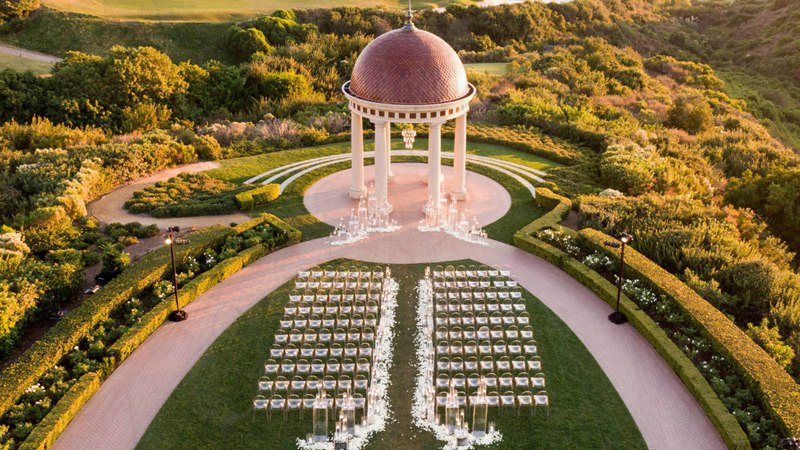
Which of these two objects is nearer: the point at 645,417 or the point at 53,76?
the point at 645,417

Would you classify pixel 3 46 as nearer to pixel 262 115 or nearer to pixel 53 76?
pixel 53 76

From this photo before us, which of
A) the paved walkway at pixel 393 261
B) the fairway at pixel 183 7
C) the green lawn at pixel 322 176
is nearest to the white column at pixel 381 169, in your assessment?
the paved walkway at pixel 393 261

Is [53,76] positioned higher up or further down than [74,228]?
higher up

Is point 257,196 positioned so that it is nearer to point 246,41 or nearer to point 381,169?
point 381,169

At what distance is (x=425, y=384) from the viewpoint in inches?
1117

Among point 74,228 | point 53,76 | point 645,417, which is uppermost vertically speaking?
point 53,76

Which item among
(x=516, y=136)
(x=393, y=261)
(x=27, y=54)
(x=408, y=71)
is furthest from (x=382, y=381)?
(x=27, y=54)

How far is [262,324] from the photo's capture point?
32.4m

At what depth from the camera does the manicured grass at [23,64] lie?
77.1m

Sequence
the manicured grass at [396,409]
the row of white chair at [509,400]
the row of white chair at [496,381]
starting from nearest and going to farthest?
the manicured grass at [396,409]
the row of white chair at [509,400]
the row of white chair at [496,381]

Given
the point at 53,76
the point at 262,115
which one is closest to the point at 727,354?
the point at 262,115

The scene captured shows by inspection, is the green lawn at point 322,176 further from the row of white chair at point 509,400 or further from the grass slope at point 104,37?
the grass slope at point 104,37

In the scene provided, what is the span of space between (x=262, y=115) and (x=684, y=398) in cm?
4775

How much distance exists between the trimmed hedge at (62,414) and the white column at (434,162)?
2161 cm
